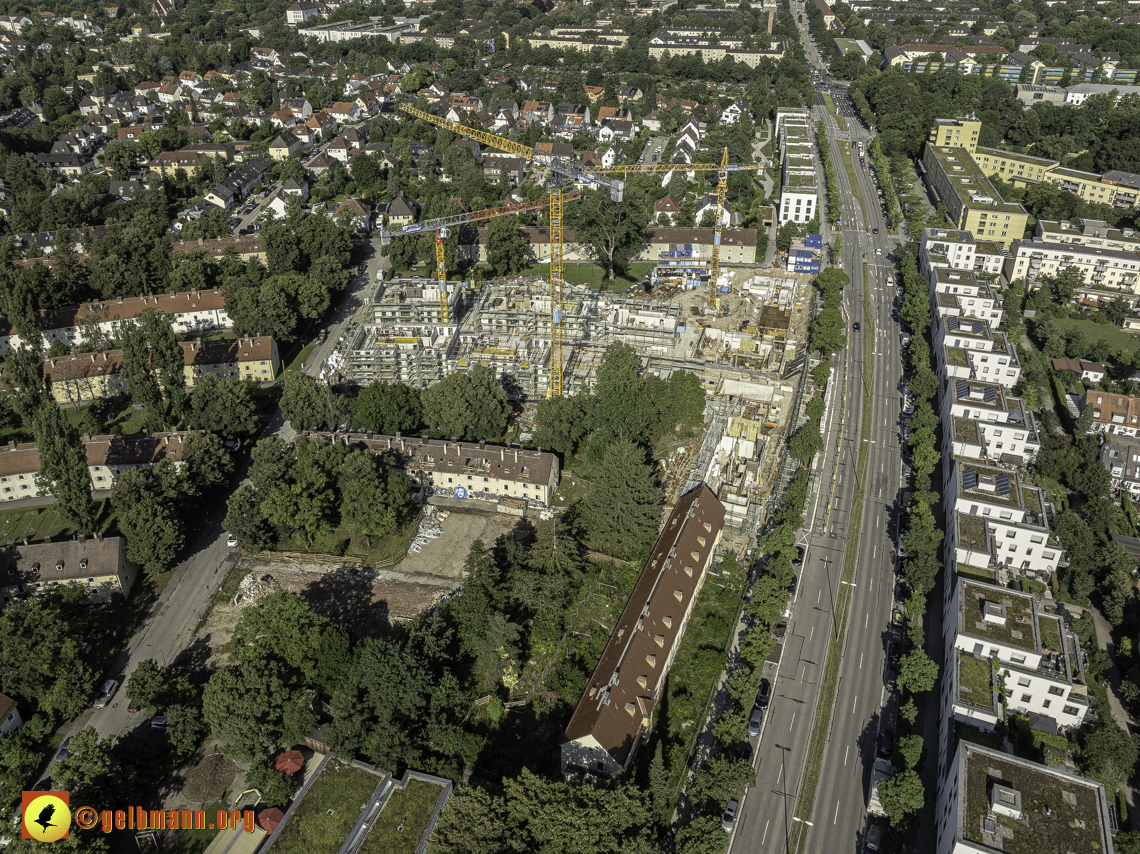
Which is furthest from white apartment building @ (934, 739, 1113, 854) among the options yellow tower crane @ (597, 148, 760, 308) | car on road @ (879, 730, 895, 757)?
yellow tower crane @ (597, 148, 760, 308)

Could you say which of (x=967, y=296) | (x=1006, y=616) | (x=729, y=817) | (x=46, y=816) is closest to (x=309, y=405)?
(x=46, y=816)

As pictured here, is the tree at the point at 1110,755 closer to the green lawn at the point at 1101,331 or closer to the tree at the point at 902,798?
the tree at the point at 902,798

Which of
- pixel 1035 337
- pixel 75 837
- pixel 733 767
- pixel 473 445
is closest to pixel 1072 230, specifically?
pixel 1035 337

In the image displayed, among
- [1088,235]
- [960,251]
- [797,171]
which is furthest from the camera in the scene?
[797,171]

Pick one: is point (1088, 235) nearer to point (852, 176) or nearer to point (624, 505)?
point (852, 176)

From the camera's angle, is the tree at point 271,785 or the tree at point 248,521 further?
the tree at point 248,521

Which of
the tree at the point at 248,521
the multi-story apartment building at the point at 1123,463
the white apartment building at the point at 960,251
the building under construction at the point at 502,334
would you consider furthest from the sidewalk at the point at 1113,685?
the tree at the point at 248,521
